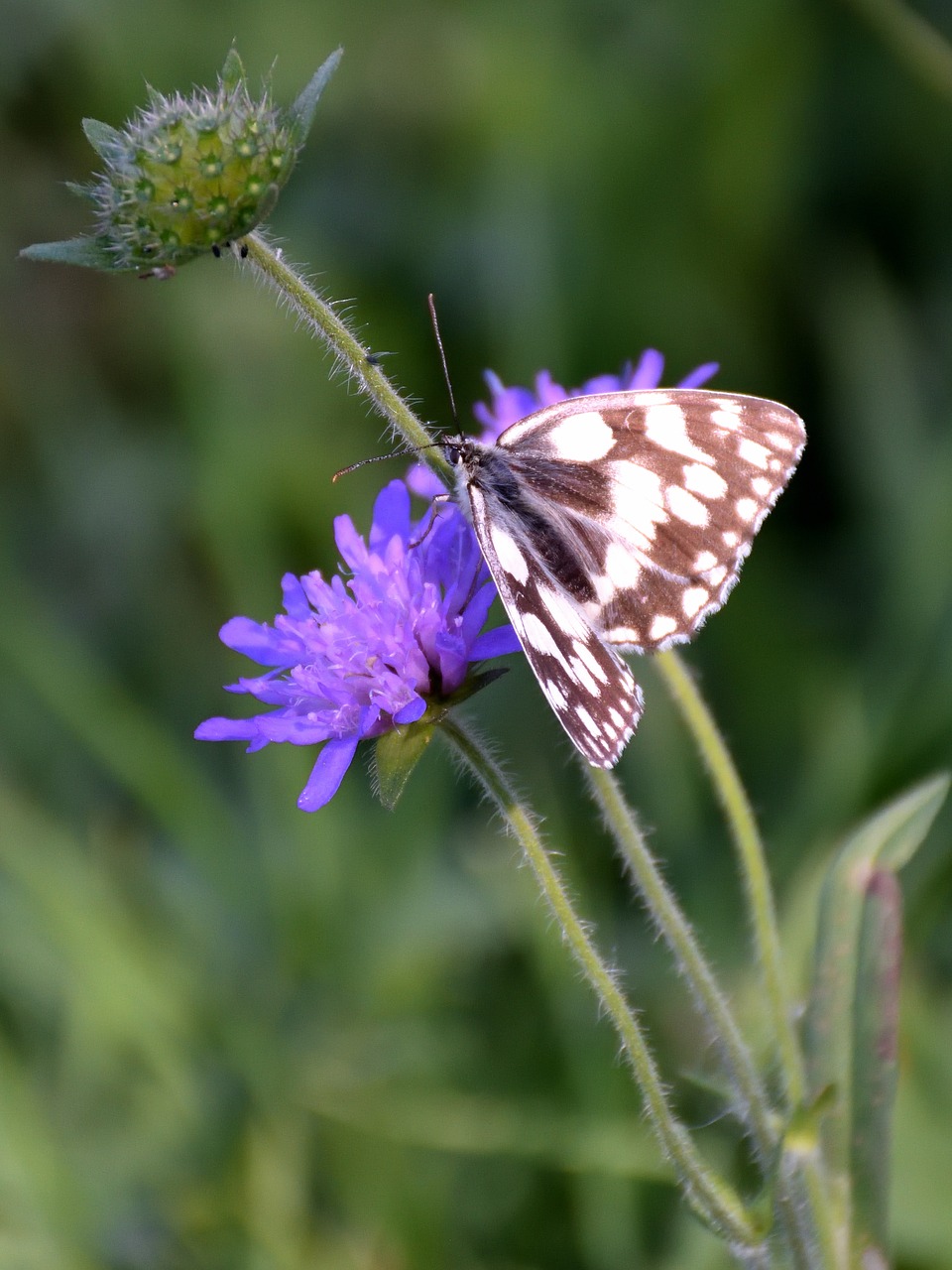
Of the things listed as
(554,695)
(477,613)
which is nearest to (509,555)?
(477,613)

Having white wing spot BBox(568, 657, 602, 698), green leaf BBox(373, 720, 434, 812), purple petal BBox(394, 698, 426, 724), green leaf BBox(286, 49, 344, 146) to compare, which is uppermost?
green leaf BBox(286, 49, 344, 146)

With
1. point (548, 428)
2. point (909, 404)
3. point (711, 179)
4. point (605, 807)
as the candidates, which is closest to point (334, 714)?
point (605, 807)

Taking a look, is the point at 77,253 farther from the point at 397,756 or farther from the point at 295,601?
the point at 397,756

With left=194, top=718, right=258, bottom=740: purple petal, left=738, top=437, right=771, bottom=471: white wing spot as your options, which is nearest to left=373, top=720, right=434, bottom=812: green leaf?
left=194, top=718, right=258, bottom=740: purple petal

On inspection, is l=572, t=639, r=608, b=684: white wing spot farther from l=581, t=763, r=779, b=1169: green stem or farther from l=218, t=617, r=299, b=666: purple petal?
l=218, t=617, r=299, b=666: purple petal

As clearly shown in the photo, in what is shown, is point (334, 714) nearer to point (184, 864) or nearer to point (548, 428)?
point (548, 428)

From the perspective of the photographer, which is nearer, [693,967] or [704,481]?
[693,967]
